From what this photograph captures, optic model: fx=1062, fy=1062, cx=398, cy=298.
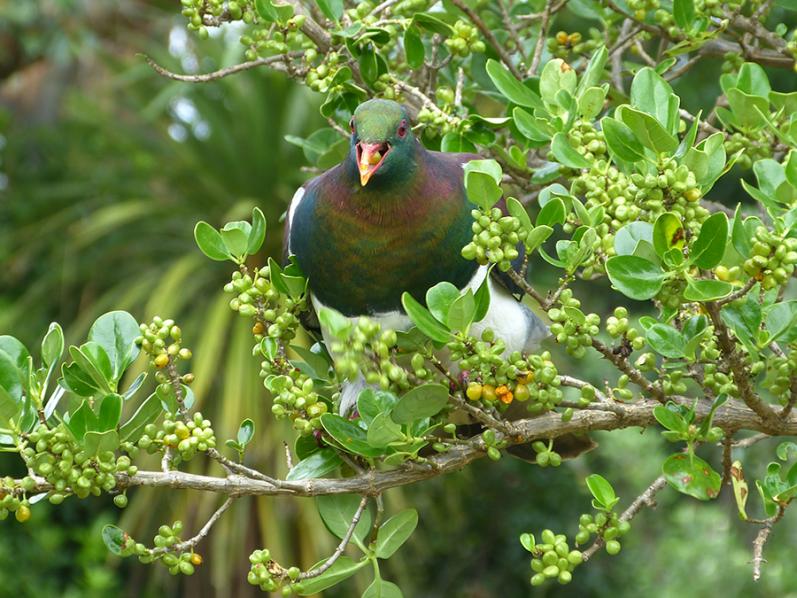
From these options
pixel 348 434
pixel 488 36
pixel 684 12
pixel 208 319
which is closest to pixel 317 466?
pixel 348 434

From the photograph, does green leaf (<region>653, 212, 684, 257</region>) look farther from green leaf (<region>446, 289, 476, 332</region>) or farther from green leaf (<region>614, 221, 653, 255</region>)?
green leaf (<region>446, 289, 476, 332</region>)

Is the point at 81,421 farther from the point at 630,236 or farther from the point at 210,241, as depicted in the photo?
the point at 630,236

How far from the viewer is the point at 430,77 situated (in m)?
1.98

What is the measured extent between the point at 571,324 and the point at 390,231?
0.54m

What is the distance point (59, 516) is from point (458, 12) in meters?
3.90

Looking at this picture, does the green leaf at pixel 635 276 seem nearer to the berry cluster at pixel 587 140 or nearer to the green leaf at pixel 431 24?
the berry cluster at pixel 587 140

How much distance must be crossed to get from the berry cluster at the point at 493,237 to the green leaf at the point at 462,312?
0.16 ft

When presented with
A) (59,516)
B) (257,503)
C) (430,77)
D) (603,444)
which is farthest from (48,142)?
(430,77)

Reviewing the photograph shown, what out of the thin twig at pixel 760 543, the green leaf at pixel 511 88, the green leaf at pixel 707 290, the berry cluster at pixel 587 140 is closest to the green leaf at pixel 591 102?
the berry cluster at pixel 587 140

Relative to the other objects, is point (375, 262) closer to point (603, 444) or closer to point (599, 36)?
point (599, 36)

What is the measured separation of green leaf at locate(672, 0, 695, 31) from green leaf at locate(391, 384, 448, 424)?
0.82 metres

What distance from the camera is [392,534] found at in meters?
1.57

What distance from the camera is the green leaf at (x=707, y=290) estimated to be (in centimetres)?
121

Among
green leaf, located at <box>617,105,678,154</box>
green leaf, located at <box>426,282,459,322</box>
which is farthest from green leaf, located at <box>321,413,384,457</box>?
green leaf, located at <box>617,105,678,154</box>
